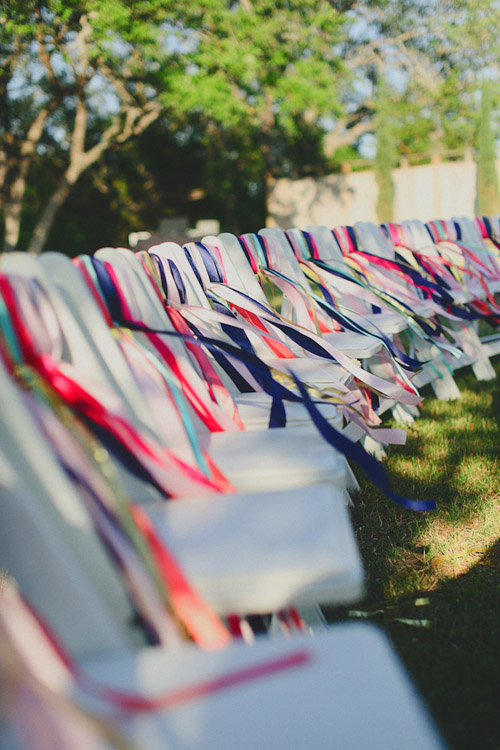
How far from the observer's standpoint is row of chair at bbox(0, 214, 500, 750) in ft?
3.48

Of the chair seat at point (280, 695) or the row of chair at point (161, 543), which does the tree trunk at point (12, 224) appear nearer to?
the row of chair at point (161, 543)

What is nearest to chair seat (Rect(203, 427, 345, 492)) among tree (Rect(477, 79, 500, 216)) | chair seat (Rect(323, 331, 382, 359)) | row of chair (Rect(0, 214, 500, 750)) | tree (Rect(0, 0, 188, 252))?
row of chair (Rect(0, 214, 500, 750))

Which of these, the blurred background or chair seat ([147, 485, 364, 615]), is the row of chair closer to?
chair seat ([147, 485, 364, 615])

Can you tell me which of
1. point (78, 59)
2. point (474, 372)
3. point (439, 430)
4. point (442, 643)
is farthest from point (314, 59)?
point (442, 643)

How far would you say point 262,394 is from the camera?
2.86 meters

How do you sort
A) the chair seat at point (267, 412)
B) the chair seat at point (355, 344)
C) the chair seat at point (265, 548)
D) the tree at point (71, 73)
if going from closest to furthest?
1. the chair seat at point (265, 548)
2. the chair seat at point (267, 412)
3. the chair seat at point (355, 344)
4. the tree at point (71, 73)

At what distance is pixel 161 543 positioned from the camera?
1.39m

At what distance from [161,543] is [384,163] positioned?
77.9 feet

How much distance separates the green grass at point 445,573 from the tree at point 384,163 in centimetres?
2059

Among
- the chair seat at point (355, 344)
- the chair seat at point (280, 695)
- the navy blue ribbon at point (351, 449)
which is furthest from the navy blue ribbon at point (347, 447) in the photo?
the chair seat at point (355, 344)

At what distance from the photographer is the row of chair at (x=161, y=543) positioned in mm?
1060

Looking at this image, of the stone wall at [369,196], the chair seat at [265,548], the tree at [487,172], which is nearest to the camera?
the chair seat at [265,548]

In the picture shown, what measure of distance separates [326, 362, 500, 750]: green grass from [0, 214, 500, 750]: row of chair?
1.28 ft

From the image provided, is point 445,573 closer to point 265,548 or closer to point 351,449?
point 351,449
